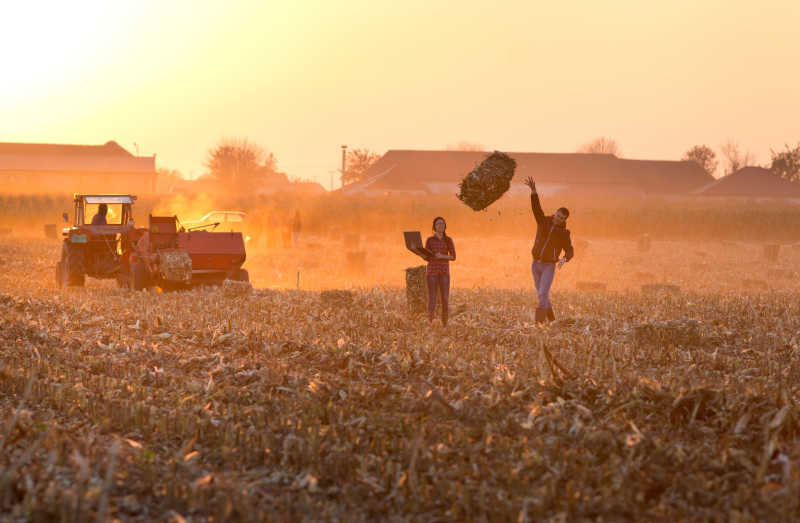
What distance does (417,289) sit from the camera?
37.9 ft

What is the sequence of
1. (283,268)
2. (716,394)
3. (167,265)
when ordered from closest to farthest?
(716,394)
(167,265)
(283,268)

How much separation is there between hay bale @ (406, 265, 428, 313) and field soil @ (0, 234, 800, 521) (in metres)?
0.44

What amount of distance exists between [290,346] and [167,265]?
6.47 meters

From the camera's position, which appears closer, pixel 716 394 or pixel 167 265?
pixel 716 394

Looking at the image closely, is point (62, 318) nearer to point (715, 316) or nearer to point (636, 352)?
point (636, 352)

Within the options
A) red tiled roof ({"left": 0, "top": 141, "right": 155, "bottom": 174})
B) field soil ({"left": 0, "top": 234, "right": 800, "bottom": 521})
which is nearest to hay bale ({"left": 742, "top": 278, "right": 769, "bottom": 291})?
field soil ({"left": 0, "top": 234, "right": 800, "bottom": 521})

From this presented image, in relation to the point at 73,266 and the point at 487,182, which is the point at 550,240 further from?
the point at 73,266

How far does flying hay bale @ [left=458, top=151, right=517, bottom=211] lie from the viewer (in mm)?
10625

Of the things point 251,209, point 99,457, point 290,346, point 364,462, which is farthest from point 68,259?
point 251,209

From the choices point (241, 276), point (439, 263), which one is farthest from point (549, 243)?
point (241, 276)

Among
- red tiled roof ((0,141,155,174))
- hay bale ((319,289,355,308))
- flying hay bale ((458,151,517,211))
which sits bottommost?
hay bale ((319,289,355,308))

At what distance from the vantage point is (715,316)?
12281 millimetres

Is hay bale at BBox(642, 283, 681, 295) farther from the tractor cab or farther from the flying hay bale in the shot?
the tractor cab

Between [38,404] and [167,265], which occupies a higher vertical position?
[167,265]
